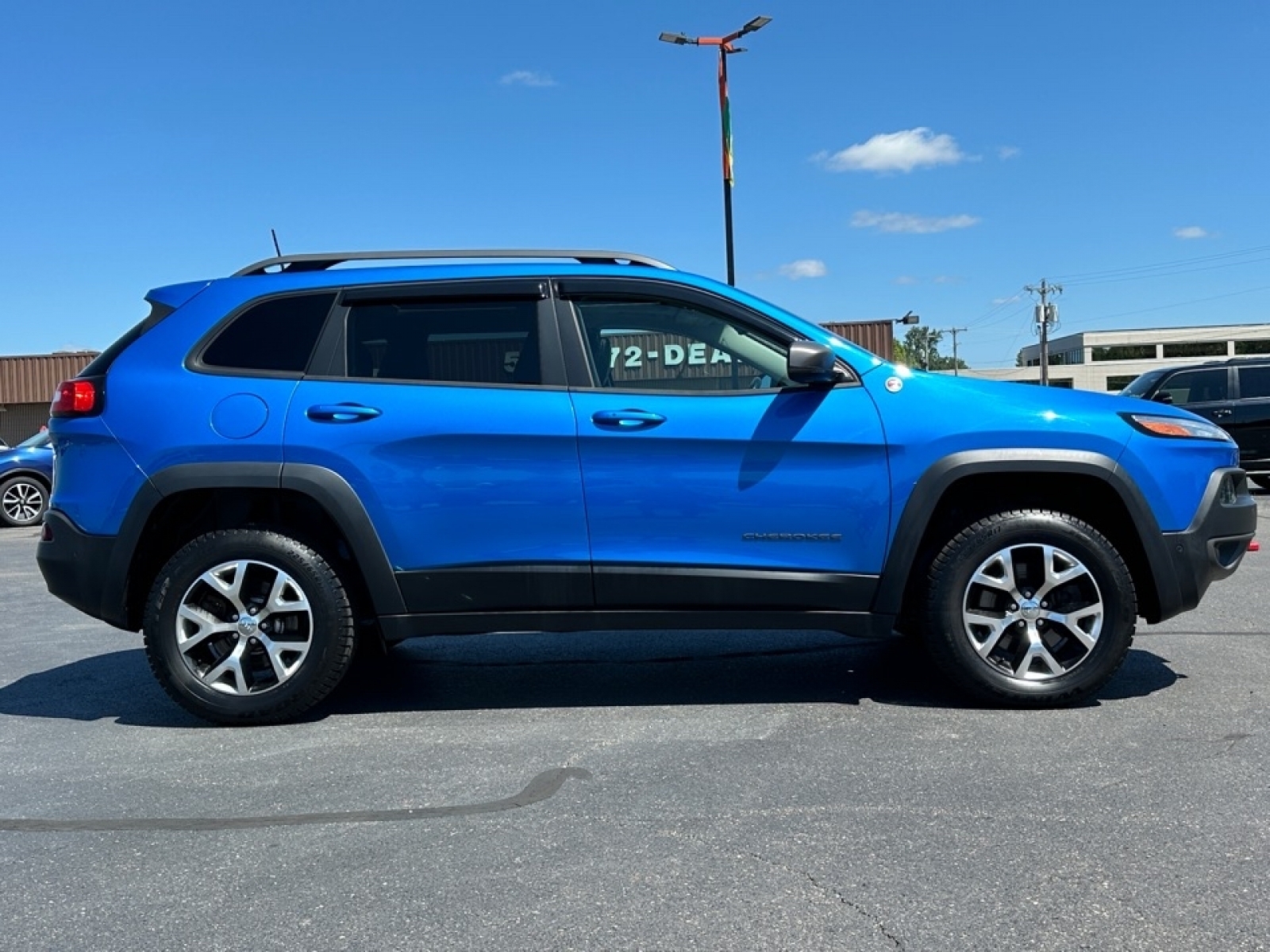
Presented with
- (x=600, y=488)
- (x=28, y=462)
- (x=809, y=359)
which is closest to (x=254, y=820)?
(x=600, y=488)

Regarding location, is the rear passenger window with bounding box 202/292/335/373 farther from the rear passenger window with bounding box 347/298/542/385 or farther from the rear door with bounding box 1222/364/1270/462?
the rear door with bounding box 1222/364/1270/462

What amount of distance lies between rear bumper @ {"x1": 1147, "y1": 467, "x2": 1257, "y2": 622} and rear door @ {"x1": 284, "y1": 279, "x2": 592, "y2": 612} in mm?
2266

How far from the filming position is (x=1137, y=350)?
99875 millimetres

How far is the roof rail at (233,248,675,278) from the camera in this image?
4.52 m

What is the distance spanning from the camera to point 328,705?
4793 millimetres

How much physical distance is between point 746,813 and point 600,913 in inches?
29.3

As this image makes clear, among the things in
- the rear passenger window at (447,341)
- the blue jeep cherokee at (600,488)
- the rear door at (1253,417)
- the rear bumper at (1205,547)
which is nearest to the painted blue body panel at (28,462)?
the blue jeep cherokee at (600,488)

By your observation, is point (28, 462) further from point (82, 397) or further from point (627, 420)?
point (627, 420)

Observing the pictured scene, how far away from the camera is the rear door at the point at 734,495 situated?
4.20 m

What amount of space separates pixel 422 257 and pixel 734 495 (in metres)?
1.63

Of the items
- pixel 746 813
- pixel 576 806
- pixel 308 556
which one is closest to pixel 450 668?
pixel 308 556

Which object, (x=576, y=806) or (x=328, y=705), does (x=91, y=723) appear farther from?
(x=576, y=806)

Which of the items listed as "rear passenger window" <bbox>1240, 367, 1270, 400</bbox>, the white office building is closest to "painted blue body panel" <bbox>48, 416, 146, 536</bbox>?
"rear passenger window" <bbox>1240, 367, 1270, 400</bbox>

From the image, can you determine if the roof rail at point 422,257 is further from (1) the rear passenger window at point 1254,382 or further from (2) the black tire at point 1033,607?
(1) the rear passenger window at point 1254,382
